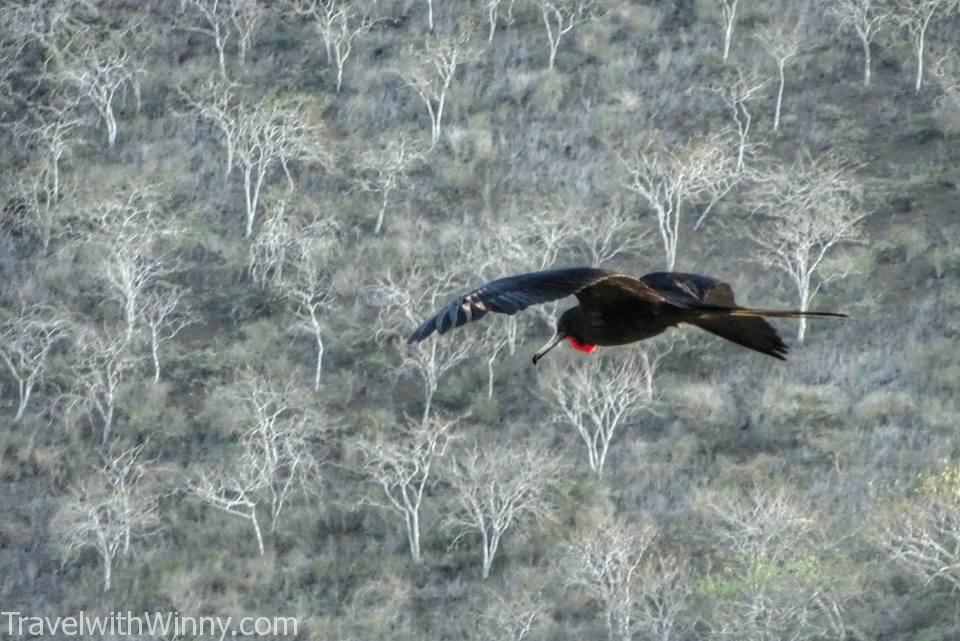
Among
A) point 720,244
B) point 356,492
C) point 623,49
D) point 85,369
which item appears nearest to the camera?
point 356,492

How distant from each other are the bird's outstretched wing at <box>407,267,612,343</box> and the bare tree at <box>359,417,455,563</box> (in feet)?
120

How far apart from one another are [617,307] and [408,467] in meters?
37.9

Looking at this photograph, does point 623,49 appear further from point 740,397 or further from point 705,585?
point 705,585

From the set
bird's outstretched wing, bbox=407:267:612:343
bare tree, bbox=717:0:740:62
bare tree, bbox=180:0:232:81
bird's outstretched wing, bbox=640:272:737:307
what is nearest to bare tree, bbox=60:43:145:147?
bare tree, bbox=180:0:232:81

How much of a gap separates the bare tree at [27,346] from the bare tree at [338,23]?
15438mm

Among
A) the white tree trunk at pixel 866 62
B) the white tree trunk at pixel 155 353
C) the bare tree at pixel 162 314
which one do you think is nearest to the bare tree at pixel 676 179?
the white tree trunk at pixel 866 62

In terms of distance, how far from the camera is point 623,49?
76.5m

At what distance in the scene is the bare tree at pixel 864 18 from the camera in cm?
7475

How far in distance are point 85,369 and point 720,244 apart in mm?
15070

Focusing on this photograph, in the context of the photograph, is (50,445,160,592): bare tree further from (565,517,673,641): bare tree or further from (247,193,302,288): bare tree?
(247,193,302,288): bare tree

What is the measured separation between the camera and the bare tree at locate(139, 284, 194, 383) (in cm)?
6247

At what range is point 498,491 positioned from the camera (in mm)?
53062

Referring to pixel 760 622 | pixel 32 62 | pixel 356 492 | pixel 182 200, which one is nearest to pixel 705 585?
pixel 760 622

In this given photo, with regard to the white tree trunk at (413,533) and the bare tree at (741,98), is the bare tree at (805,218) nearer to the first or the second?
the bare tree at (741,98)
